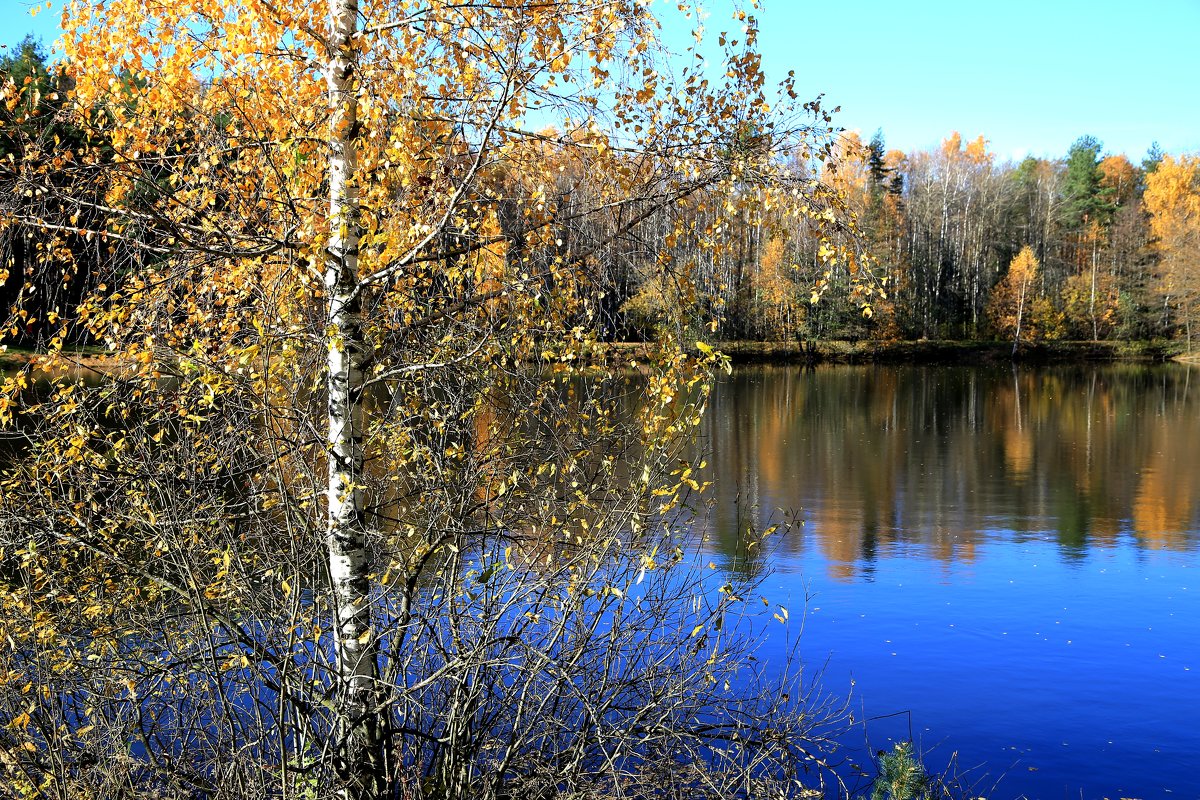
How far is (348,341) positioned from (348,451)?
56 cm

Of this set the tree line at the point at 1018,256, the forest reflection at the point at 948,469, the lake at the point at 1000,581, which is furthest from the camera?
the tree line at the point at 1018,256

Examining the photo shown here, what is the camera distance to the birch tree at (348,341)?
460cm

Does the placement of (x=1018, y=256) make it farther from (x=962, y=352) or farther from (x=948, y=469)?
(x=948, y=469)

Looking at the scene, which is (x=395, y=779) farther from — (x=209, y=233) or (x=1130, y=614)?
(x=1130, y=614)

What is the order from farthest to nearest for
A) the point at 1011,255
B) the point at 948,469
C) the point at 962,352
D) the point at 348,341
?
the point at 1011,255, the point at 962,352, the point at 948,469, the point at 348,341

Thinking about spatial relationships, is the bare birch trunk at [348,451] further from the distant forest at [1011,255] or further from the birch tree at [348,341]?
the distant forest at [1011,255]

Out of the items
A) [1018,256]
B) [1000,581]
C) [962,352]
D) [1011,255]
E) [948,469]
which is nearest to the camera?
[1000,581]

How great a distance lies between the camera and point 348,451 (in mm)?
4938

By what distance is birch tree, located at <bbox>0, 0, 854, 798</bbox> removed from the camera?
15.1 ft

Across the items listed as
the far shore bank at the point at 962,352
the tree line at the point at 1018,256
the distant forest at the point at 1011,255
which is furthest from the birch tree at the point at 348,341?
the far shore bank at the point at 962,352

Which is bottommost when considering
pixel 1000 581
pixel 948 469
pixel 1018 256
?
pixel 1000 581

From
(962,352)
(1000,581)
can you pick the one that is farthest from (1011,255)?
(1000,581)

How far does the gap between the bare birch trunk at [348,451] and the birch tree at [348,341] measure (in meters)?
0.02

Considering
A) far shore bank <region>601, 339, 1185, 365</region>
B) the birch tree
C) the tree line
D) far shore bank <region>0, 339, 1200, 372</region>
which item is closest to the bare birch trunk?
the birch tree
